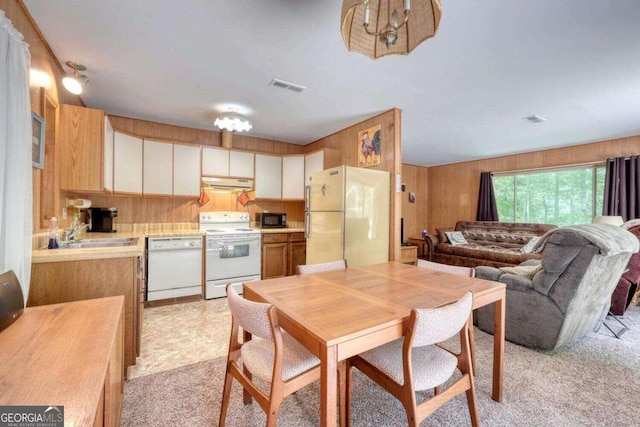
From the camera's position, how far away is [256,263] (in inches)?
159

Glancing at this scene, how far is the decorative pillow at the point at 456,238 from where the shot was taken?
5824 millimetres

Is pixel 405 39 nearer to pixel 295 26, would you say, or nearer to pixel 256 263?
pixel 295 26

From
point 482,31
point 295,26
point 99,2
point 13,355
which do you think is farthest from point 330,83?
point 13,355

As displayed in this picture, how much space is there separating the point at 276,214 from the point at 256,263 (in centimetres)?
93

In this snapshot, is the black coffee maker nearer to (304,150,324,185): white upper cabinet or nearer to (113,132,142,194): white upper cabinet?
(113,132,142,194): white upper cabinet

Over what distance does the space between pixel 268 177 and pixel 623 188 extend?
5713mm

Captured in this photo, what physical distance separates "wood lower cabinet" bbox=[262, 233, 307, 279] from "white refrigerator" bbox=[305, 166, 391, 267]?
101cm

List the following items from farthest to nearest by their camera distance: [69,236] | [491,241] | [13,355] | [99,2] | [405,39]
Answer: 1. [491,241]
2. [69,236]
3. [99,2]
4. [405,39]
5. [13,355]

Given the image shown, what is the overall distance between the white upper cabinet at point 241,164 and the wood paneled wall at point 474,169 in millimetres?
5292

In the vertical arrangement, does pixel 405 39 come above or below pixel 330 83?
below

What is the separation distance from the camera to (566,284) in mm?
2160

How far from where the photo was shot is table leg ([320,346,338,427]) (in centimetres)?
96

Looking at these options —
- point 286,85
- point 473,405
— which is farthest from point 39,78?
point 473,405

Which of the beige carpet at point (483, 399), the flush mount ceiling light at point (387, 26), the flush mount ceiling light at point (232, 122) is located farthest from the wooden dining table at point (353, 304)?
the flush mount ceiling light at point (232, 122)
